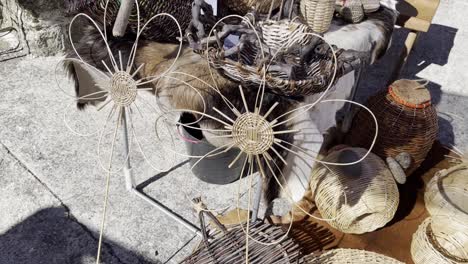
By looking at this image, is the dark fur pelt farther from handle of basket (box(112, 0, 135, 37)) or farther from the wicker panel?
the wicker panel

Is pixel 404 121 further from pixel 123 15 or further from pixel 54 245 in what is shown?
pixel 54 245

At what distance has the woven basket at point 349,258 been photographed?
1.68 m

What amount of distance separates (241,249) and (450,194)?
3.39 ft

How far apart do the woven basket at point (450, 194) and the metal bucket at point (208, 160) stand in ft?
2.94

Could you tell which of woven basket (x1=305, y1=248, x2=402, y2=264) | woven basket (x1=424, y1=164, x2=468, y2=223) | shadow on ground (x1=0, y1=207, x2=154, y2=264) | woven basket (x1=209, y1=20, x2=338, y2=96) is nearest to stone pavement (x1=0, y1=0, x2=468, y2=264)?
shadow on ground (x1=0, y1=207, x2=154, y2=264)

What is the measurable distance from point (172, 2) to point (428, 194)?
1451 mm

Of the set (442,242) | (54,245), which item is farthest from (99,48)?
(442,242)

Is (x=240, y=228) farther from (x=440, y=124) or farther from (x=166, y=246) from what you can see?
(x=440, y=124)

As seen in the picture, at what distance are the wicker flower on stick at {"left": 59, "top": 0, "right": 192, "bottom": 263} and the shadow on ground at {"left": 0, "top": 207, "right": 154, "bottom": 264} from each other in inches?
4.7

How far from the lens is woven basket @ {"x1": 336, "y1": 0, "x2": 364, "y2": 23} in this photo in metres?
2.21

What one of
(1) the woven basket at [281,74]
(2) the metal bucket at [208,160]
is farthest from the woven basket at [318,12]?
(2) the metal bucket at [208,160]

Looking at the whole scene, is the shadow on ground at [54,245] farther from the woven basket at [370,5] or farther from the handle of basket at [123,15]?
the woven basket at [370,5]

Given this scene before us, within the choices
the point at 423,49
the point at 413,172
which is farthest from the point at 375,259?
the point at 423,49

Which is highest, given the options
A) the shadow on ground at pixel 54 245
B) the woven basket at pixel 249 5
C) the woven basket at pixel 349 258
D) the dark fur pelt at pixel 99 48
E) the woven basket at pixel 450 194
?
the woven basket at pixel 249 5
